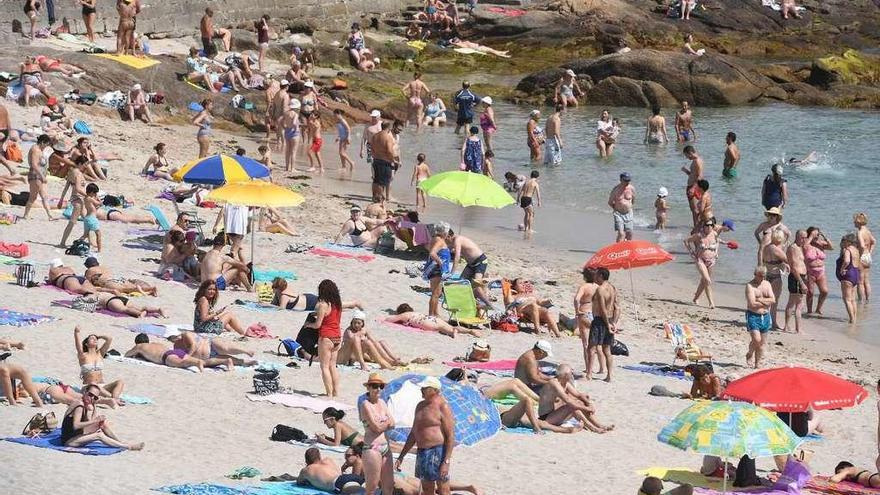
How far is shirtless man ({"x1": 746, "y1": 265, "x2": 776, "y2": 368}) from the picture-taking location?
15.8 metres

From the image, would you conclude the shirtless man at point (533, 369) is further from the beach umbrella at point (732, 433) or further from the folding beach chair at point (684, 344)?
the beach umbrella at point (732, 433)

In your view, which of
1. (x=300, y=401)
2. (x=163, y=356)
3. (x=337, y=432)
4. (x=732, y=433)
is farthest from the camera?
(x=163, y=356)

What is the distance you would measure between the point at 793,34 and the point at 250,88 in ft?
75.1

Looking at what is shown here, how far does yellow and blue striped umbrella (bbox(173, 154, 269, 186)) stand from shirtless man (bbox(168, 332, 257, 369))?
15.1 ft

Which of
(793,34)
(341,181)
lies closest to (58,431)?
(341,181)

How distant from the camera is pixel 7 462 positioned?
10453mm

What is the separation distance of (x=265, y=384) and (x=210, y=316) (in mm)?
2026

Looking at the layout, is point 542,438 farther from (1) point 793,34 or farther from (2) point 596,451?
(1) point 793,34

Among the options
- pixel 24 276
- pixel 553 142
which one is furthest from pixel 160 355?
pixel 553 142

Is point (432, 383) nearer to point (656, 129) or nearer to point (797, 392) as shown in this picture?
point (797, 392)

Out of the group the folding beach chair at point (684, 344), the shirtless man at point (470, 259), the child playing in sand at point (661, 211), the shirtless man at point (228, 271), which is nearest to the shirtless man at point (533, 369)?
the folding beach chair at point (684, 344)

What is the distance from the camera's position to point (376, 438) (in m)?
11.2

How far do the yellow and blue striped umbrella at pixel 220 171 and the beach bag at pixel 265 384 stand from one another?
18.5 feet

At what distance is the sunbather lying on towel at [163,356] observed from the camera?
45.9 feet
